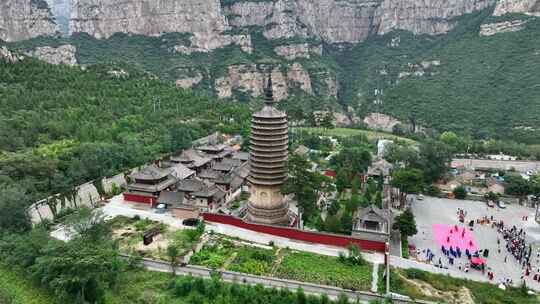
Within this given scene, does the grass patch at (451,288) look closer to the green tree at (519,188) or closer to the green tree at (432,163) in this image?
the green tree at (519,188)

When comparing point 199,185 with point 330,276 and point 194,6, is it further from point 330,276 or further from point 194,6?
point 194,6

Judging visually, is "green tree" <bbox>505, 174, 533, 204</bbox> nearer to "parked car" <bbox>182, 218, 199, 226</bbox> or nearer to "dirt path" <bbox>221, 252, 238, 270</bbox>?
"dirt path" <bbox>221, 252, 238, 270</bbox>

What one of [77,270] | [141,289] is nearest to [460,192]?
[141,289]

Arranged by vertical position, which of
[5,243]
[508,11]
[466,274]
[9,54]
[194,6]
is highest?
[194,6]

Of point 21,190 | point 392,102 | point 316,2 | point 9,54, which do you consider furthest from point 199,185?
point 316,2

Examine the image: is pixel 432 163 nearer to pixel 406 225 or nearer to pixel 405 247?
pixel 406 225

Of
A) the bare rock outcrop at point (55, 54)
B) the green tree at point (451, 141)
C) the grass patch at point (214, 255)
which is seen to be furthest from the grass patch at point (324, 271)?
the bare rock outcrop at point (55, 54)
